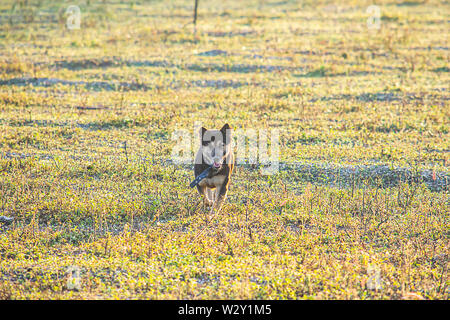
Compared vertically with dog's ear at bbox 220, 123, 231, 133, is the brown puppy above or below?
below

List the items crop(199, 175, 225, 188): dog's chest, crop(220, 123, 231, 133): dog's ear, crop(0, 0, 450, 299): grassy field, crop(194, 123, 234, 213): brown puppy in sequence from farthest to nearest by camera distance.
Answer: crop(199, 175, 225, 188): dog's chest < crop(194, 123, 234, 213): brown puppy < crop(220, 123, 231, 133): dog's ear < crop(0, 0, 450, 299): grassy field

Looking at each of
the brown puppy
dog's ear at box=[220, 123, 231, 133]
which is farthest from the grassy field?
dog's ear at box=[220, 123, 231, 133]

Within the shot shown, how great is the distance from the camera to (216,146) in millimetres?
7484

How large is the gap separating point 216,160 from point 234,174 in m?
2.32

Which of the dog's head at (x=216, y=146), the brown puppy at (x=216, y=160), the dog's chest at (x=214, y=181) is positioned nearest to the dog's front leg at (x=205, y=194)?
the brown puppy at (x=216, y=160)

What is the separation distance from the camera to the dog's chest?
24.8ft

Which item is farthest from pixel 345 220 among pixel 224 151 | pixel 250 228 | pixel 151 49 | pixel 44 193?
pixel 151 49

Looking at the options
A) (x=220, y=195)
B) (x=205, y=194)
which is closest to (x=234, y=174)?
(x=205, y=194)

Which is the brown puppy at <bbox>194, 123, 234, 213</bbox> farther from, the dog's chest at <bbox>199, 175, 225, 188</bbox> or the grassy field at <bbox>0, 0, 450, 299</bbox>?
the grassy field at <bbox>0, 0, 450, 299</bbox>

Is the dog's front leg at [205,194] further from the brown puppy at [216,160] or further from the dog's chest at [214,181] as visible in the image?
the dog's chest at [214,181]

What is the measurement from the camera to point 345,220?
7.80 meters

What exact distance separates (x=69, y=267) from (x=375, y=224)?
4390 millimetres

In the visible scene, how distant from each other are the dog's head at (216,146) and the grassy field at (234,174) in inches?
37.3

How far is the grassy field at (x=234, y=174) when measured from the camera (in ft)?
20.1
